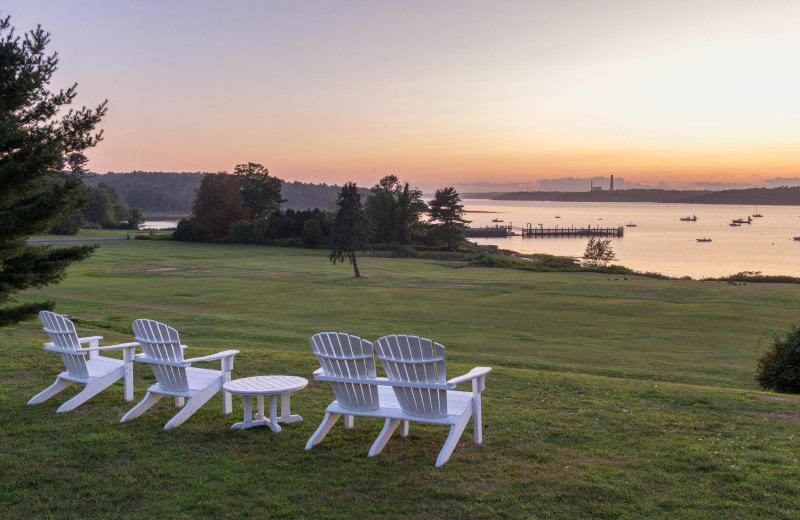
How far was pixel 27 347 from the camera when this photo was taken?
38.4 feet

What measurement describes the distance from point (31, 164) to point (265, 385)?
4314 mm

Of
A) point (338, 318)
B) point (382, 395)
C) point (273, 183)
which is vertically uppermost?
point (273, 183)

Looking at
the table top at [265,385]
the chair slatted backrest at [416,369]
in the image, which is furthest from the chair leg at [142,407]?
the chair slatted backrest at [416,369]

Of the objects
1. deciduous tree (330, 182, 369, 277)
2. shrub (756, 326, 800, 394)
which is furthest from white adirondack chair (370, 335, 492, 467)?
deciduous tree (330, 182, 369, 277)

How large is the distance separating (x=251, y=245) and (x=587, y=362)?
232 feet

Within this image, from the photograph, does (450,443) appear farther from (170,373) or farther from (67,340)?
(67,340)

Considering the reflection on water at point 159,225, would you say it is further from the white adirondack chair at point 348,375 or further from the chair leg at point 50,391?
the white adirondack chair at point 348,375

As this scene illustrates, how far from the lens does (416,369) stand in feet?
18.8

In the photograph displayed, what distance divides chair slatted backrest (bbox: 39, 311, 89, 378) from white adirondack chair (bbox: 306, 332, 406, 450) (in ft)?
10.8

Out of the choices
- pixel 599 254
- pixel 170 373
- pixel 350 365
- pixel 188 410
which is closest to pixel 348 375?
pixel 350 365

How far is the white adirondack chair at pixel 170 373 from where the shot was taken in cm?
676

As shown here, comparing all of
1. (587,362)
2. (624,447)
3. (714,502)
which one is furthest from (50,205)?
(587,362)

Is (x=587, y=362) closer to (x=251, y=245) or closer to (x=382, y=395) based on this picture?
(x=382, y=395)

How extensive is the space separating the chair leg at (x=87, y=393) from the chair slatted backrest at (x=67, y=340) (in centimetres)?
18
